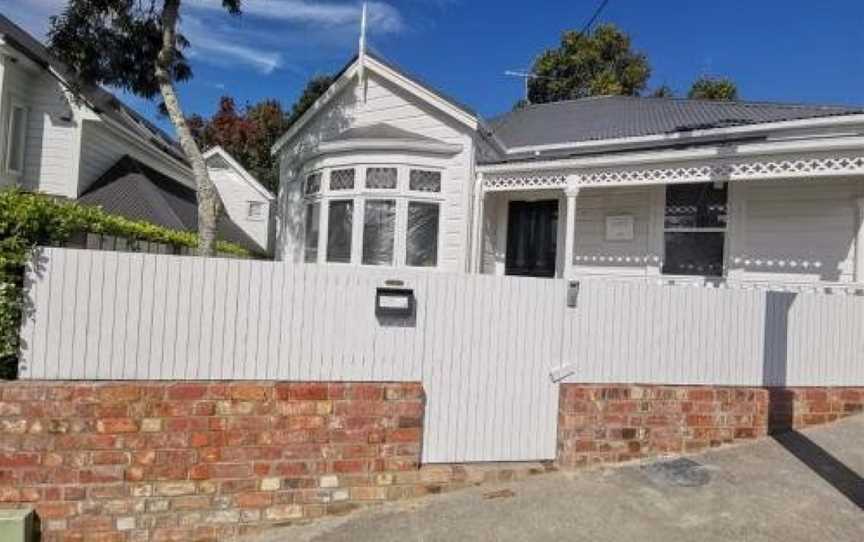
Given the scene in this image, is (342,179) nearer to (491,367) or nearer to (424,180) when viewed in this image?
(424,180)

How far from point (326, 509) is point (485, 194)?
7.32 meters

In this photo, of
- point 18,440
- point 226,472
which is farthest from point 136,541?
point 18,440

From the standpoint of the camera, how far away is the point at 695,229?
1028cm

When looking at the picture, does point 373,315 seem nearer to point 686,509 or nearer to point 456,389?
point 456,389

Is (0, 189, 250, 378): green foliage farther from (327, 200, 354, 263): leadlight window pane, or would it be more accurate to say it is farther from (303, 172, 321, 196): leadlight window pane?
(303, 172, 321, 196): leadlight window pane

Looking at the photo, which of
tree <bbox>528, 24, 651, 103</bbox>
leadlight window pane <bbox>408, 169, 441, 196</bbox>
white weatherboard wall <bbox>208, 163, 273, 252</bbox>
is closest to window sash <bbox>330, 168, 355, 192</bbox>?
leadlight window pane <bbox>408, 169, 441, 196</bbox>

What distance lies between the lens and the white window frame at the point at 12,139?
13469 mm

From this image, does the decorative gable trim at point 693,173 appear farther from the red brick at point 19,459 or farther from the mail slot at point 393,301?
the red brick at point 19,459

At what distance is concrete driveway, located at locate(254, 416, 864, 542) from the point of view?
16.0 feet

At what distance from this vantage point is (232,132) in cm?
3788

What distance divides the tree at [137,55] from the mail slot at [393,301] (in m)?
4.47

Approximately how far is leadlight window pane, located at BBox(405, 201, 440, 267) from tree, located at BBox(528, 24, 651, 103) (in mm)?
23680

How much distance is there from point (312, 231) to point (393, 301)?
21.1 ft

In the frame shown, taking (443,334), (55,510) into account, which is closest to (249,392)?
(55,510)
